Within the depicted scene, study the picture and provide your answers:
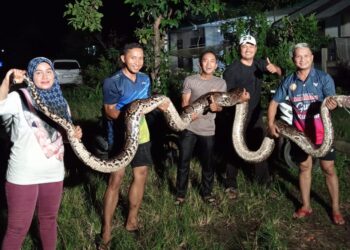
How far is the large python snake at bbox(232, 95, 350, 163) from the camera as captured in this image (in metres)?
4.72

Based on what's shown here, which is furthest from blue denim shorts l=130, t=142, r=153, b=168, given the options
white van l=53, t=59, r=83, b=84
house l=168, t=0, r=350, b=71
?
white van l=53, t=59, r=83, b=84

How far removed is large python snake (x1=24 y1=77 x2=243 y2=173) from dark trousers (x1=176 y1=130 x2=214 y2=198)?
37 centimetres

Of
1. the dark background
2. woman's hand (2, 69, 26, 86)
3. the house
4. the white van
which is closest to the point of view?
woman's hand (2, 69, 26, 86)

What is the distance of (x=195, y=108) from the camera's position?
5.22 meters

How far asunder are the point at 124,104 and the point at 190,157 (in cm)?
150

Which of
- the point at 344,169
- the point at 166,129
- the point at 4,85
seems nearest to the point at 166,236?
the point at 4,85

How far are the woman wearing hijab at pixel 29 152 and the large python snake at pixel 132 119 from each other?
0.24ft

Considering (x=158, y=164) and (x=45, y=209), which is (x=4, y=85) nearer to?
(x=45, y=209)

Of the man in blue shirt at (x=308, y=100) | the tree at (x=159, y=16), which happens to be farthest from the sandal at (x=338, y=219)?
the tree at (x=159, y=16)

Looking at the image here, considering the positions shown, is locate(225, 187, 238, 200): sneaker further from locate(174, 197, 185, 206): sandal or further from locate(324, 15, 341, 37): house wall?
locate(324, 15, 341, 37): house wall

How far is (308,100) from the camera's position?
4887 mm

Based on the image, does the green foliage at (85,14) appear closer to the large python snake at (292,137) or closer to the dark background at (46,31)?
the large python snake at (292,137)

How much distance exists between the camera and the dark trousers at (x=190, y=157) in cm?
555

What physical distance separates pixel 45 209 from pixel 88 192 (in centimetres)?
230
